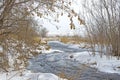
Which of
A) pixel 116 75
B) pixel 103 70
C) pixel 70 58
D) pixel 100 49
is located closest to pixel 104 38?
pixel 100 49

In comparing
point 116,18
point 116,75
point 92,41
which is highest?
point 116,18

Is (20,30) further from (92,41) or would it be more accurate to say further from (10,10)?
(92,41)

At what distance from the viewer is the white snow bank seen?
16.3m

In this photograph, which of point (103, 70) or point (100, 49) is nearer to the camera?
point (103, 70)

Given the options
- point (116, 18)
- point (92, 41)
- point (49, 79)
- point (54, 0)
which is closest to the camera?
point (54, 0)

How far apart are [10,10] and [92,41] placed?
15.1 m

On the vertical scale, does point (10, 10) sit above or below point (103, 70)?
above

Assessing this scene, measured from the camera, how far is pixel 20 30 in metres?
6.87

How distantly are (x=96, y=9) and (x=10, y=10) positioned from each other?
14.7 meters

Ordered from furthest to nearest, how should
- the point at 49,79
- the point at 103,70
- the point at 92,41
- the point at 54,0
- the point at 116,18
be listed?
the point at 92,41 → the point at 116,18 → the point at 103,70 → the point at 49,79 → the point at 54,0

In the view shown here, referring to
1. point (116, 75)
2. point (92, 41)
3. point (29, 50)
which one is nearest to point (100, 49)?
point (92, 41)

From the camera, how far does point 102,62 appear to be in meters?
18.4

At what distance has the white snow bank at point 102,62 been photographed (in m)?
16.3

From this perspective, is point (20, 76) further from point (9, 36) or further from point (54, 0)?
point (54, 0)
